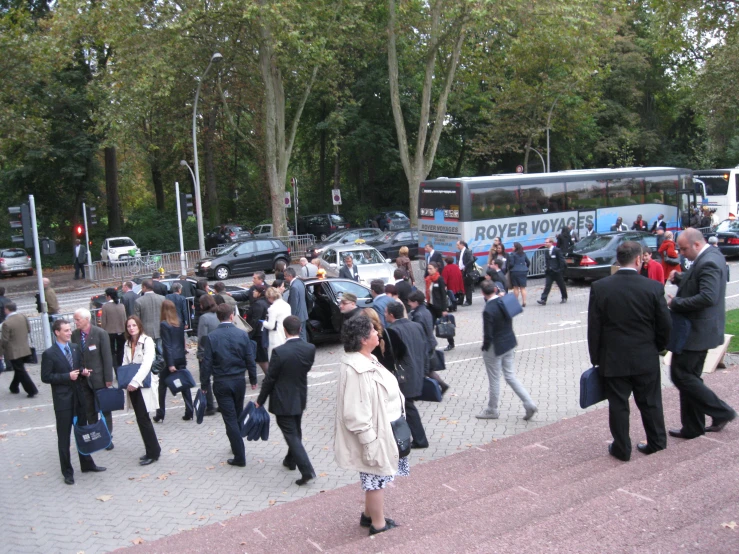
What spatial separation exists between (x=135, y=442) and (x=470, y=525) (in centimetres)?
571

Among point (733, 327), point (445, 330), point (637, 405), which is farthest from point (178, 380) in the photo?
point (733, 327)

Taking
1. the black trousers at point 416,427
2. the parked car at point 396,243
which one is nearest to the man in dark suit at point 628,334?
the black trousers at point 416,427

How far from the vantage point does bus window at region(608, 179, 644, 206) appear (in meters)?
27.4

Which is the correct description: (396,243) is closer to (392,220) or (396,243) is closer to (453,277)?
(392,220)

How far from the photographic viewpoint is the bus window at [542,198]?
2503 cm

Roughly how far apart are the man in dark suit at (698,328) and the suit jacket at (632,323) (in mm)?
598

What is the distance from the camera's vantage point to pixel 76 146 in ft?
124

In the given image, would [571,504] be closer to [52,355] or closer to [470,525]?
[470,525]

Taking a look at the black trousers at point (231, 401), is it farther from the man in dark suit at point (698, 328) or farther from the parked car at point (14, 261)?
the parked car at point (14, 261)

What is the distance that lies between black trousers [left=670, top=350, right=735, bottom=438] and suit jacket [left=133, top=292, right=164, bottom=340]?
27.3ft

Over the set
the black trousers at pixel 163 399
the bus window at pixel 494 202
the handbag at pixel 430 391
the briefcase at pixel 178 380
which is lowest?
the black trousers at pixel 163 399

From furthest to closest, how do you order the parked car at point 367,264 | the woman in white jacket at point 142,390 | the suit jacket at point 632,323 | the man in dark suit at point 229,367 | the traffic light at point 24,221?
the parked car at point 367,264 → the traffic light at point 24,221 → the woman in white jacket at point 142,390 → the man in dark suit at point 229,367 → the suit jacket at point 632,323

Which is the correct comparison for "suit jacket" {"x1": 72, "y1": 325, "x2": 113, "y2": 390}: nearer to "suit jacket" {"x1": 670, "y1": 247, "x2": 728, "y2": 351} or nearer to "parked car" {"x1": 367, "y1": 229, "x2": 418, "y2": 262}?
"suit jacket" {"x1": 670, "y1": 247, "x2": 728, "y2": 351}

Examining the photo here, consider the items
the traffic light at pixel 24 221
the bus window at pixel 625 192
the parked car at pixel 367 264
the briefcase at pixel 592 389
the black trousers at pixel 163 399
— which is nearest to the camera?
the briefcase at pixel 592 389
